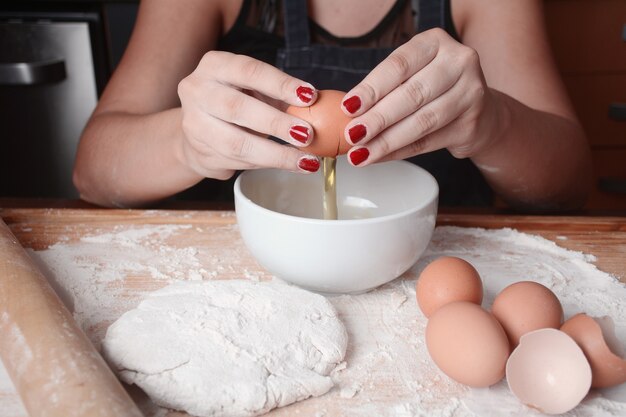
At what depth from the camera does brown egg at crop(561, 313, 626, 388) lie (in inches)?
21.6

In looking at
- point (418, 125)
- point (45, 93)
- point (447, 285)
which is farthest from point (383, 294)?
point (45, 93)

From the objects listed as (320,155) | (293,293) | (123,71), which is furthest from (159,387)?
(123,71)

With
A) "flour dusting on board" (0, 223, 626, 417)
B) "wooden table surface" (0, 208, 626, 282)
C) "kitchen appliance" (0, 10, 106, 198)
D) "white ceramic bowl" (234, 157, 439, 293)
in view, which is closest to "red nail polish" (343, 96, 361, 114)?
"white ceramic bowl" (234, 157, 439, 293)

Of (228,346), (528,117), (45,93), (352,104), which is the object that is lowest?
(45,93)

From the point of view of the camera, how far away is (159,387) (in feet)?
1.82

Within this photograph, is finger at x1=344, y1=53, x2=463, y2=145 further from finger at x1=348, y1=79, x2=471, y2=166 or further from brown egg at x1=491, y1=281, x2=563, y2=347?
brown egg at x1=491, y1=281, x2=563, y2=347

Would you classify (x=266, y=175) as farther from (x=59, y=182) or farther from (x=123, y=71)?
(x=59, y=182)

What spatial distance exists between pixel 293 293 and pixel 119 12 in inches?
55.0

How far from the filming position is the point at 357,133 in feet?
2.21

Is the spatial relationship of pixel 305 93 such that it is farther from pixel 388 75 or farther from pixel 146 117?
pixel 146 117

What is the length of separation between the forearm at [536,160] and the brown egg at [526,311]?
1.17 ft

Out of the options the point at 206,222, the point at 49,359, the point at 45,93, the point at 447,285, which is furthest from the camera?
the point at 45,93

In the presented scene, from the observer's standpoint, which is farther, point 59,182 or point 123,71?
point 59,182

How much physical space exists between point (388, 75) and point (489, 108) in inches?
8.7
